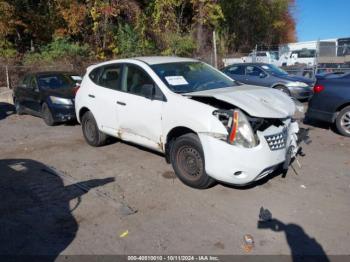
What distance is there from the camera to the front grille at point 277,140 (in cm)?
449

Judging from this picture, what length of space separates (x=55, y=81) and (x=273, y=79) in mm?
7321

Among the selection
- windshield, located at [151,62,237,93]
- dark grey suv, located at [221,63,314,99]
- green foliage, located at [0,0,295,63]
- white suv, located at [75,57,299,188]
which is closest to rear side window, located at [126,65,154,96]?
white suv, located at [75,57,299,188]

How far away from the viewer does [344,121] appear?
7.77 metres

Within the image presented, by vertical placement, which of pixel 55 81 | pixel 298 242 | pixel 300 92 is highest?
pixel 55 81

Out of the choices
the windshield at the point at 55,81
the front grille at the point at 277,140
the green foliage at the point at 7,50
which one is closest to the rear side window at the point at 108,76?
the front grille at the point at 277,140

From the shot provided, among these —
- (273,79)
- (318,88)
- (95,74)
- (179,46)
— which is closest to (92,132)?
(95,74)

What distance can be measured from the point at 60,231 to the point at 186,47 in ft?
63.4

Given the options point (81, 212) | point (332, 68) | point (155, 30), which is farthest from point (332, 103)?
point (155, 30)

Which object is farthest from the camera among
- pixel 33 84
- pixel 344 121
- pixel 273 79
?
pixel 273 79

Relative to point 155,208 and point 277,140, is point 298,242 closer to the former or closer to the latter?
point 277,140

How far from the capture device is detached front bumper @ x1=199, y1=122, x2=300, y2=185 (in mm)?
4340

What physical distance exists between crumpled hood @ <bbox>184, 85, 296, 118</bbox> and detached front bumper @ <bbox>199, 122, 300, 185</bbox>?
0.25 meters

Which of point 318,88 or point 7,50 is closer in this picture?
point 318,88

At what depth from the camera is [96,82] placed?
22.4 feet
